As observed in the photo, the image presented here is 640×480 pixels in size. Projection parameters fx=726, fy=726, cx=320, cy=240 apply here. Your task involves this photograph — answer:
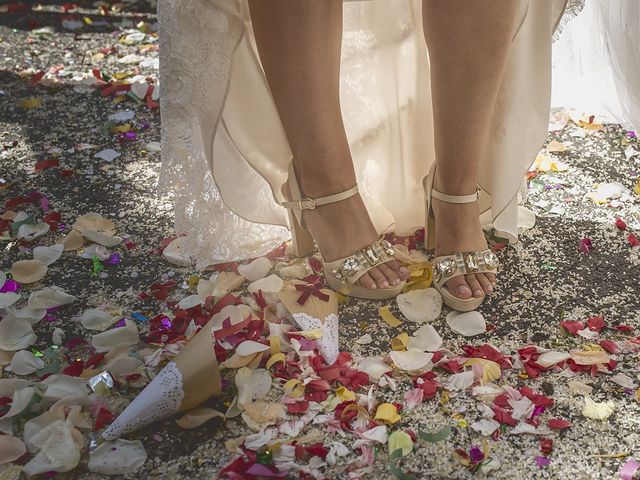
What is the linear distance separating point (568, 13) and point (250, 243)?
815 millimetres

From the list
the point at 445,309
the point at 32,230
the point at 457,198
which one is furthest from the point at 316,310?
the point at 32,230

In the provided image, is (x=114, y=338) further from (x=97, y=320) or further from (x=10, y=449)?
(x=10, y=449)

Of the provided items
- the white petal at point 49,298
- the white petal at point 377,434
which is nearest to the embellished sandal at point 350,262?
the white petal at point 377,434

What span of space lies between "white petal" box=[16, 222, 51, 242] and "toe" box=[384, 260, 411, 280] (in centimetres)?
81

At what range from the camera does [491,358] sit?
130 centimetres

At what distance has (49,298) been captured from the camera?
1.47 metres

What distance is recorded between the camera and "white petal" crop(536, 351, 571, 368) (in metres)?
1.28

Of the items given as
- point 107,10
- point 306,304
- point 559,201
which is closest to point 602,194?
point 559,201

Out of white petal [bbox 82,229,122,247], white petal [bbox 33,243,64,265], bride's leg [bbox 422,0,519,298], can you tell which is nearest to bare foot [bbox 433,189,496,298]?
bride's leg [bbox 422,0,519,298]

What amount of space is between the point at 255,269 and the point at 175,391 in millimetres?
430

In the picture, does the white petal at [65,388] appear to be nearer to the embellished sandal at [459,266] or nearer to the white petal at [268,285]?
the white petal at [268,285]

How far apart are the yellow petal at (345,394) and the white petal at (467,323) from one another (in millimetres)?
265

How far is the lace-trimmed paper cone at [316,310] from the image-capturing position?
4.36 feet

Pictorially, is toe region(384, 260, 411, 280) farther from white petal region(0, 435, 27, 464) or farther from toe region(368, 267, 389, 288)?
white petal region(0, 435, 27, 464)
